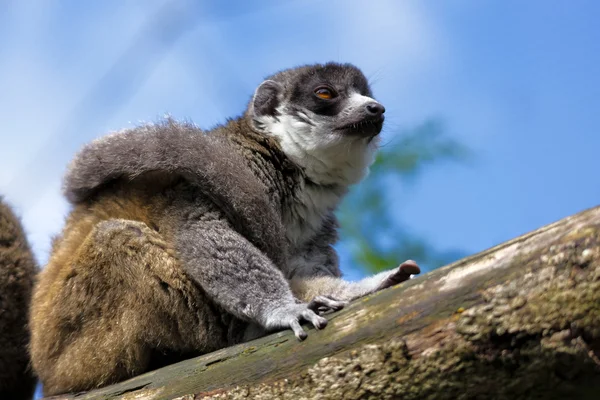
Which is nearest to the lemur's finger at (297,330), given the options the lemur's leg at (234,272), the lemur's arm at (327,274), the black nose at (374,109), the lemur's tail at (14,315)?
the lemur's leg at (234,272)

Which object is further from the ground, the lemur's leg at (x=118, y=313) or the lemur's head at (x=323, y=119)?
the lemur's head at (x=323, y=119)

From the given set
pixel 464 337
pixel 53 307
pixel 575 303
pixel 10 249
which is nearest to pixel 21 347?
pixel 10 249

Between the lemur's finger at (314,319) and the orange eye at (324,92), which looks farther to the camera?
the orange eye at (324,92)

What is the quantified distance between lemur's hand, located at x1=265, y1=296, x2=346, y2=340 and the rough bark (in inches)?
4.5

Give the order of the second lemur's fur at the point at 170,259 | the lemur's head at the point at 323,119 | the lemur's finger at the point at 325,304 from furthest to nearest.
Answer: the lemur's head at the point at 323,119
the second lemur's fur at the point at 170,259
the lemur's finger at the point at 325,304

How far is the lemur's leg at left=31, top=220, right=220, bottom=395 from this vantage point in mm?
7430

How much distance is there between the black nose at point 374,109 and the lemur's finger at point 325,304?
3491 mm

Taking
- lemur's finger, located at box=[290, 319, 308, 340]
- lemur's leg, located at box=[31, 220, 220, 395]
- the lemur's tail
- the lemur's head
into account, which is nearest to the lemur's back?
lemur's leg, located at box=[31, 220, 220, 395]

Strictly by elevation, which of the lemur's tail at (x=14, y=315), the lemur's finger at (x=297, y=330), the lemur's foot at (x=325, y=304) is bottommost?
the lemur's finger at (x=297, y=330)

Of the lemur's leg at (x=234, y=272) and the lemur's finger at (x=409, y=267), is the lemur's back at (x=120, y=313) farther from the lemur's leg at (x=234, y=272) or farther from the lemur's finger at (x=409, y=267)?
the lemur's finger at (x=409, y=267)

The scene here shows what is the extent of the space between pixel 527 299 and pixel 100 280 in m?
4.62

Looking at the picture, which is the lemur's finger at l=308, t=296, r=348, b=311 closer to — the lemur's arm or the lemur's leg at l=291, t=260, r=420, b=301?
the lemur's arm

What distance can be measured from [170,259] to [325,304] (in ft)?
6.62

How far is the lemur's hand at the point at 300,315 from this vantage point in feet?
20.0
